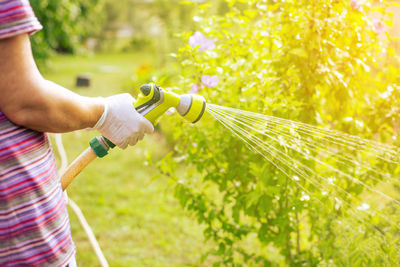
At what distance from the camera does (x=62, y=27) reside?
10109mm

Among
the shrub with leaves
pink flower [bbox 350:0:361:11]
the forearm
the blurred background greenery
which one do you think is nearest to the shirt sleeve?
the forearm

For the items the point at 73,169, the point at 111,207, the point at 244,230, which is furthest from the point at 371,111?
the point at 111,207

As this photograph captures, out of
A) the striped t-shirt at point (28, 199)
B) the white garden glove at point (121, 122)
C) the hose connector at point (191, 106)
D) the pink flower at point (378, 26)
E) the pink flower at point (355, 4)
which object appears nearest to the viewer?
the striped t-shirt at point (28, 199)

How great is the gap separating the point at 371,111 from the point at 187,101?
A: 130 cm

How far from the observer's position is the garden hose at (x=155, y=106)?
1.54m

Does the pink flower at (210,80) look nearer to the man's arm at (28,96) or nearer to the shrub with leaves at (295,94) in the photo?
the shrub with leaves at (295,94)

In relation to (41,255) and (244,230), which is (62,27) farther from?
(41,255)

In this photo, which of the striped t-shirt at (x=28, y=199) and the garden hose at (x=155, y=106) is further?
the garden hose at (x=155, y=106)

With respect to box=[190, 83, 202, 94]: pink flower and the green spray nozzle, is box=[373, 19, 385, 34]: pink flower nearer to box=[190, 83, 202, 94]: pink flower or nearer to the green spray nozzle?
box=[190, 83, 202, 94]: pink flower

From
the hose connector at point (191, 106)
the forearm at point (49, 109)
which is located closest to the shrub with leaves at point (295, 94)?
the hose connector at point (191, 106)

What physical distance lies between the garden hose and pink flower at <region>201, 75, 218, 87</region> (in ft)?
2.17

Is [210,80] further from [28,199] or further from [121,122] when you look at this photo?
[28,199]

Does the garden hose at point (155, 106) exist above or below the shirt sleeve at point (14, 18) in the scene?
below

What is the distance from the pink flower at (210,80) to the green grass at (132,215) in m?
0.37
